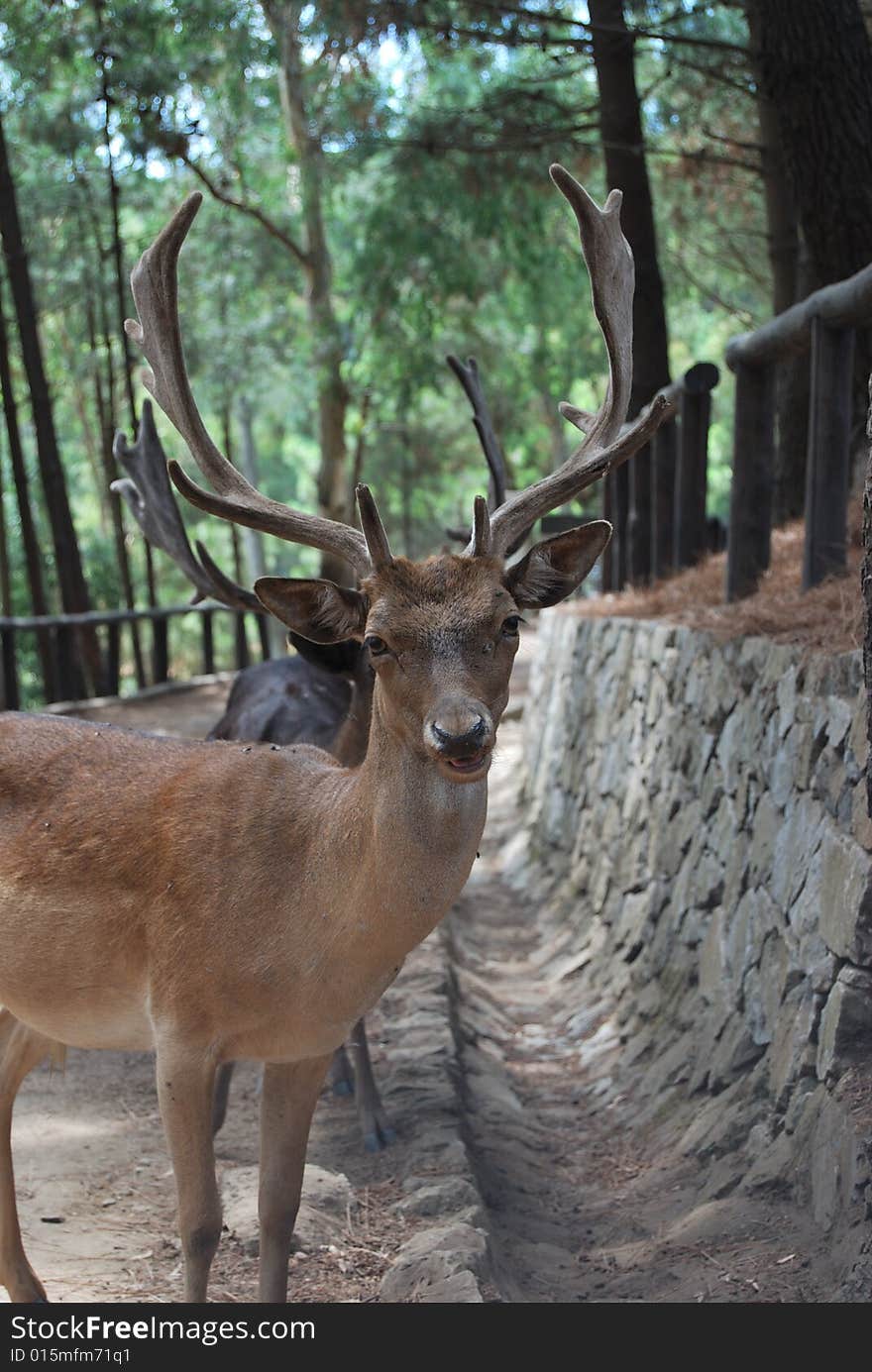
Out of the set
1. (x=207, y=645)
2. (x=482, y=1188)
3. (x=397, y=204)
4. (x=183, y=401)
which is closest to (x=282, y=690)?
(x=482, y=1188)

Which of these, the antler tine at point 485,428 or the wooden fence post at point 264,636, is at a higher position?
the antler tine at point 485,428

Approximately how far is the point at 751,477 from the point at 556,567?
3785 millimetres

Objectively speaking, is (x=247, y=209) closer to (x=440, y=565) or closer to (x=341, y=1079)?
(x=341, y=1079)

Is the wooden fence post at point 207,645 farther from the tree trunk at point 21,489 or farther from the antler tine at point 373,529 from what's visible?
the antler tine at point 373,529

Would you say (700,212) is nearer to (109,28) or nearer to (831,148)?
(109,28)

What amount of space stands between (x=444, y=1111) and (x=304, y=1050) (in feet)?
7.82

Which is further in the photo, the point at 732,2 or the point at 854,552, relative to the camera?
the point at 732,2

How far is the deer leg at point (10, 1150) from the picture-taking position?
178 inches

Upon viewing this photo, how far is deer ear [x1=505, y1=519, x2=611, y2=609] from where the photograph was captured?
409 centimetres

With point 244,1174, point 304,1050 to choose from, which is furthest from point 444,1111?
point 304,1050

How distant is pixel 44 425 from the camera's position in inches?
682

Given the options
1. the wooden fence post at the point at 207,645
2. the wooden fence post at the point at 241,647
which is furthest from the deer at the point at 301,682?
the wooden fence post at the point at 241,647

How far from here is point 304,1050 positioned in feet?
13.6
